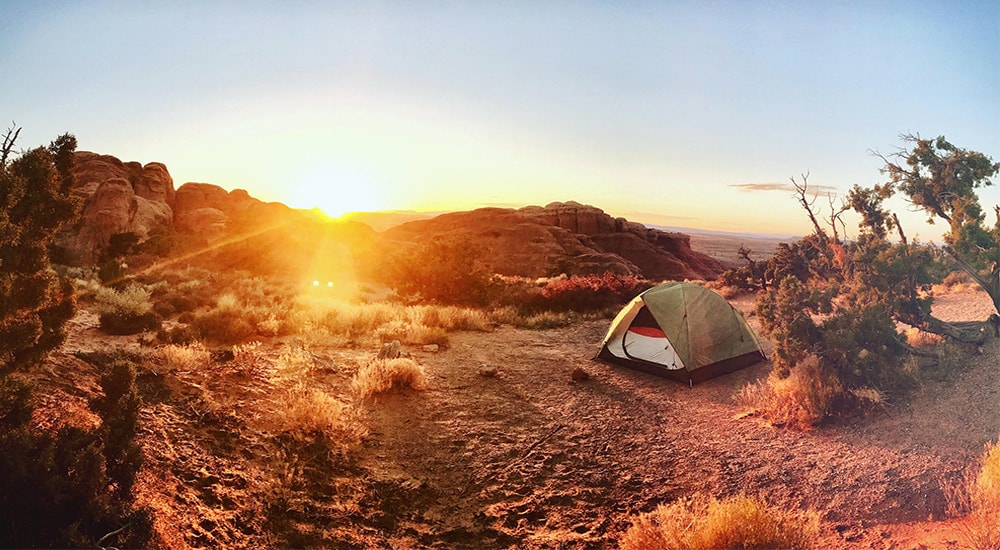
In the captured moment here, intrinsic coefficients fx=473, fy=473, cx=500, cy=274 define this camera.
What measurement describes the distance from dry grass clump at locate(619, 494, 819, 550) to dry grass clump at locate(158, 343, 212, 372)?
760cm

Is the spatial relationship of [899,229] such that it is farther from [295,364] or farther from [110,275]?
[110,275]

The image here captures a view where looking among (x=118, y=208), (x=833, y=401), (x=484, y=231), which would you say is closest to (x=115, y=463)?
(x=833, y=401)

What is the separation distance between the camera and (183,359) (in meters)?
8.46

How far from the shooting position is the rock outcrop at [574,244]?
173 feet

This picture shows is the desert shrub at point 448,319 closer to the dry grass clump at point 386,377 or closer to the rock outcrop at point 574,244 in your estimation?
the dry grass clump at point 386,377

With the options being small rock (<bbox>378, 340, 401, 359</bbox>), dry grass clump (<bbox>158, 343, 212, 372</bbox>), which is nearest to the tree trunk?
small rock (<bbox>378, 340, 401, 359</bbox>)

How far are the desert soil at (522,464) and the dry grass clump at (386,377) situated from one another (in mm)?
308

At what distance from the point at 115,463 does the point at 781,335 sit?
10.4 m

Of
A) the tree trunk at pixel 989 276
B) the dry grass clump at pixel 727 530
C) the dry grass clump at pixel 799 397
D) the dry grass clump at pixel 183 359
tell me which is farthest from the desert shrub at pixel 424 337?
the tree trunk at pixel 989 276

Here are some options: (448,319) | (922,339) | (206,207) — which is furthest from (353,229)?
(922,339)

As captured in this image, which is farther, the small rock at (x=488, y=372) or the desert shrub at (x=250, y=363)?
the small rock at (x=488, y=372)

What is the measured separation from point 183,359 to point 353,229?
54977 millimetres

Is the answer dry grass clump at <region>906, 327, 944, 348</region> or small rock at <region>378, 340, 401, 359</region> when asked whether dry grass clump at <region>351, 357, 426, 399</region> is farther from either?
dry grass clump at <region>906, 327, 944, 348</region>

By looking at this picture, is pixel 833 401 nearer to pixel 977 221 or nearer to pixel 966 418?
pixel 966 418
